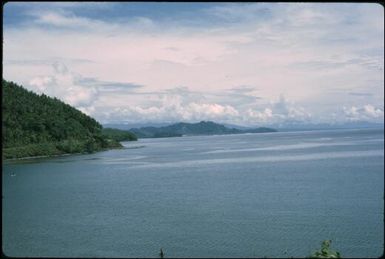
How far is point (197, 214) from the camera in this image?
29.8m

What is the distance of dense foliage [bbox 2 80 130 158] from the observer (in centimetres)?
8731

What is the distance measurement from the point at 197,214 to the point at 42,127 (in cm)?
7315

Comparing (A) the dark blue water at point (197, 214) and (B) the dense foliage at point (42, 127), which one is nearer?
(A) the dark blue water at point (197, 214)

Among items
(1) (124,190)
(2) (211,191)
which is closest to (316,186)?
(2) (211,191)

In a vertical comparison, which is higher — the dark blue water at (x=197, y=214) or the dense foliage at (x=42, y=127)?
the dense foliage at (x=42, y=127)

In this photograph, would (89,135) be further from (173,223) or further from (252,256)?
(252,256)

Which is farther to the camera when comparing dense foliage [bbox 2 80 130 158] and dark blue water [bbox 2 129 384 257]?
dense foliage [bbox 2 80 130 158]

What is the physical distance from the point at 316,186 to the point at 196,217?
17.0 metres

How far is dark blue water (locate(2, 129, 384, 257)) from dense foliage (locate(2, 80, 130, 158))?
116ft

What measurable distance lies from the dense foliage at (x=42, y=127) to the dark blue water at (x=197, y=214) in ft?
116

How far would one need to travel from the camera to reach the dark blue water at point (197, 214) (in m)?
22.1

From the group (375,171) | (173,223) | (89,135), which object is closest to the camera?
(173,223)

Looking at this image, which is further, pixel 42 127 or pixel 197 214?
pixel 42 127

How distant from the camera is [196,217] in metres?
28.8
